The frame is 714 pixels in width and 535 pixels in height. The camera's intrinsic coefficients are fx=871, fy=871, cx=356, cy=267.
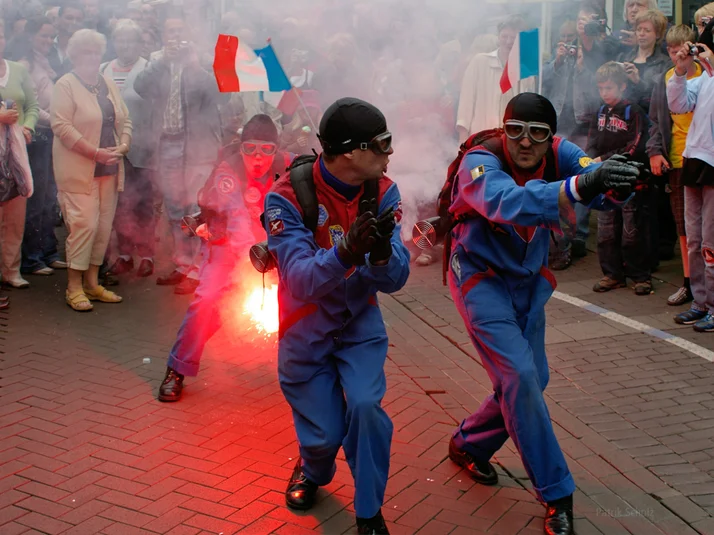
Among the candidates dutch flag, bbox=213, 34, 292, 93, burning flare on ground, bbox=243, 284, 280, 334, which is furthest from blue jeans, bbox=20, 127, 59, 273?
burning flare on ground, bbox=243, 284, 280, 334

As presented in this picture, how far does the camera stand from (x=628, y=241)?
24.3 feet

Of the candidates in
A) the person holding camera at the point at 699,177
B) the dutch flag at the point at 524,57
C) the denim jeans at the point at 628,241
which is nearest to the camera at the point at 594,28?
the dutch flag at the point at 524,57

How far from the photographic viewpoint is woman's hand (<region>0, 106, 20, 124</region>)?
689cm

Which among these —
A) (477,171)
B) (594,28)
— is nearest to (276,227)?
(477,171)

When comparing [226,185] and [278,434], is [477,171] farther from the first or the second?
[226,185]

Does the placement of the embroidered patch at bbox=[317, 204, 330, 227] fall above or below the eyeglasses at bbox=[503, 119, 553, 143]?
below

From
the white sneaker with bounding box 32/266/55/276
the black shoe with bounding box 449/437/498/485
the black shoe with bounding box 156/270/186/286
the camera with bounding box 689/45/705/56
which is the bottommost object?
the black shoe with bounding box 156/270/186/286

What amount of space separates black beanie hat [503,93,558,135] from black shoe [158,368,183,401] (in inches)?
102

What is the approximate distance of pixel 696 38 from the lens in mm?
6773

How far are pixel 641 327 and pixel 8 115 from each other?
5.15 metres

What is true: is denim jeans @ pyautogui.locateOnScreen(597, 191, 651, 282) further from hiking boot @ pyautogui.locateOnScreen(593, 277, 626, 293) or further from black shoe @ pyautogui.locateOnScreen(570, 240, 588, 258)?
black shoe @ pyautogui.locateOnScreen(570, 240, 588, 258)

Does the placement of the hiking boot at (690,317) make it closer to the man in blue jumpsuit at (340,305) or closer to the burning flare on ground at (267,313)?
the burning flare on ground at (267,313)

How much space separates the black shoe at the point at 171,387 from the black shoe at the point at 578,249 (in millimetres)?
4633

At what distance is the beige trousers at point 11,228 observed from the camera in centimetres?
751
